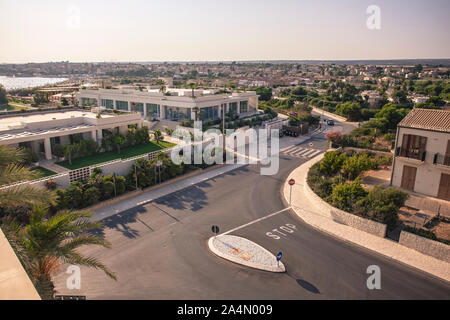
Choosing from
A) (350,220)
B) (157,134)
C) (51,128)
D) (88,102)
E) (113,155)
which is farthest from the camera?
(88,102)

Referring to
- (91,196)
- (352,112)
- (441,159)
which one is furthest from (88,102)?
(441,159)

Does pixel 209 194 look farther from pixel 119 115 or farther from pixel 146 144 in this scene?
pixel 119 115

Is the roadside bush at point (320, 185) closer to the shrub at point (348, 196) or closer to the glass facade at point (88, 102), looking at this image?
the shrub at point (348, 196)

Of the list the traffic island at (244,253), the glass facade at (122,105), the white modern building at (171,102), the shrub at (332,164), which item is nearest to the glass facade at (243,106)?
the white modern building at (171,102)

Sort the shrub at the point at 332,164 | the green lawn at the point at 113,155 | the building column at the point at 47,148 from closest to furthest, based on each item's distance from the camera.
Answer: the shrub at the point at 332,164
the green lawn at the point at 113,155
the building column at the point at 47,148

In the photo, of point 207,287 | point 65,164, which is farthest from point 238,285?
point 65,164

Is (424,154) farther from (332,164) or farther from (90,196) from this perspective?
(90,196)

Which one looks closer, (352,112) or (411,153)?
(411,153)
